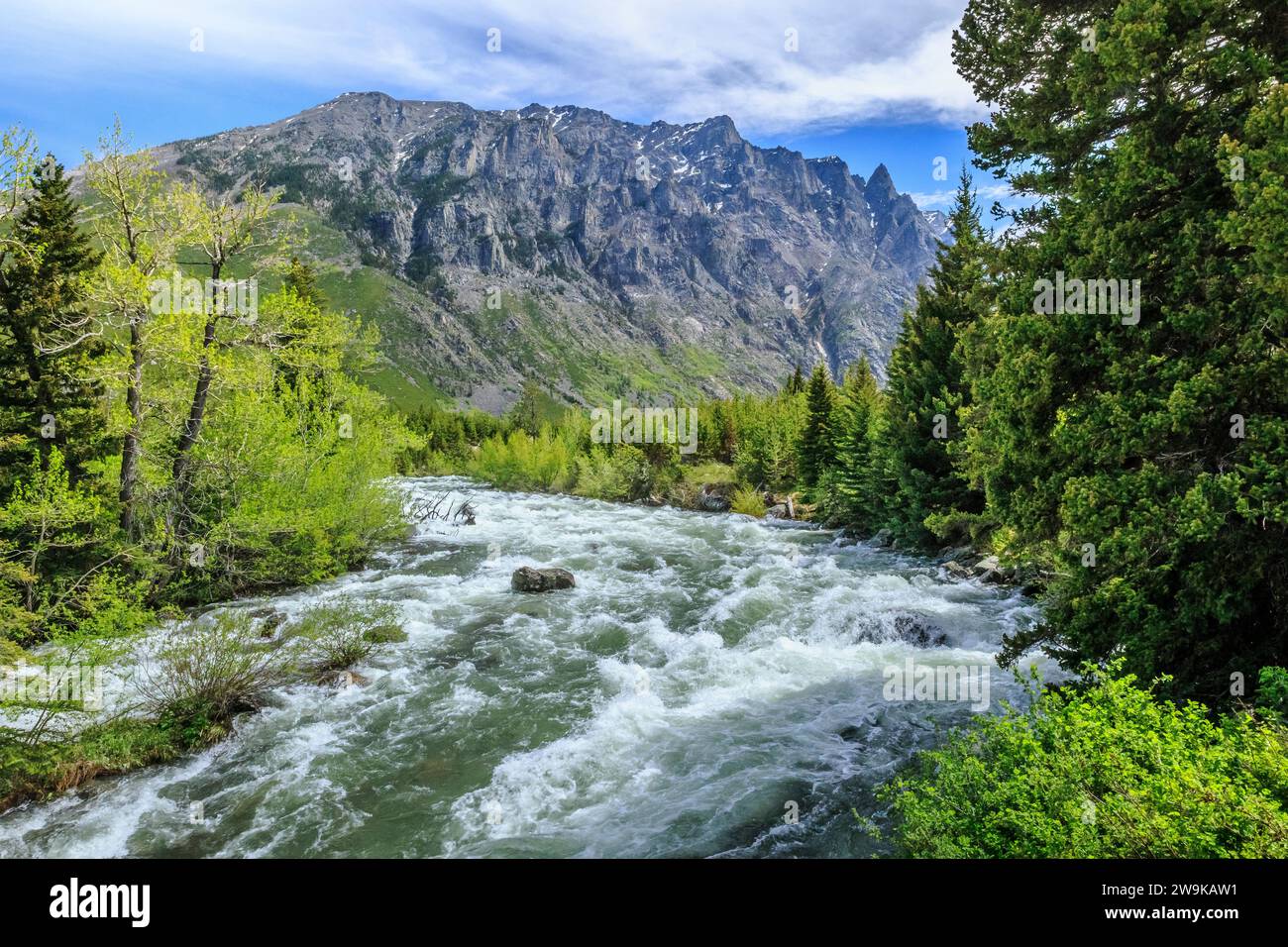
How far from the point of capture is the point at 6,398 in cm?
1828

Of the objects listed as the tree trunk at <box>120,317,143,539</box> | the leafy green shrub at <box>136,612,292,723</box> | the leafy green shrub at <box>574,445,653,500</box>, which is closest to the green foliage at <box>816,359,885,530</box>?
the leafy green shrub at <box>574,445,653,500</box>

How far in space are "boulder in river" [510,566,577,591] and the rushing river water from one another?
788mm

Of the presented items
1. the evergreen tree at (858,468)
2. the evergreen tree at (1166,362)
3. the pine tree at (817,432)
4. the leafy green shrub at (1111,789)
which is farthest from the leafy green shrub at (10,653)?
the pine tree at (817,432)

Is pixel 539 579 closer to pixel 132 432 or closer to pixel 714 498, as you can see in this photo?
pixel 132 432

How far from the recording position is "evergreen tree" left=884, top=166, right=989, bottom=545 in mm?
28312

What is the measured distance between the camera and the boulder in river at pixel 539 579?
2417 centimetres

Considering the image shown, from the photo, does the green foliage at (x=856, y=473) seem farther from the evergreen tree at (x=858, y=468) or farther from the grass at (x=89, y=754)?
the grass at (x=89, y=754)

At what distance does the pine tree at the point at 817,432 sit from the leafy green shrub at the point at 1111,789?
127 feet

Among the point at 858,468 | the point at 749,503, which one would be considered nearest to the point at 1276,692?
the point at 858,468

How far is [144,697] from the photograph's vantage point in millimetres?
13477

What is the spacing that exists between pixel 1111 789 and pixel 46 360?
26.6m
